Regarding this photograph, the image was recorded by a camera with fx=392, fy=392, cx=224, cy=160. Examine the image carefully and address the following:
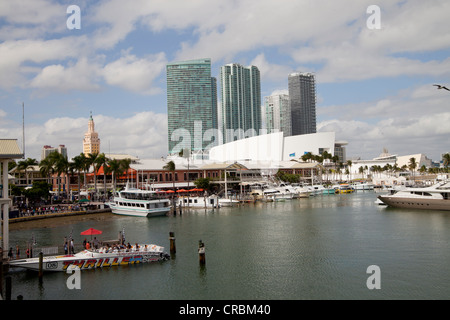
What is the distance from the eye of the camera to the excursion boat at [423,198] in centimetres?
5669

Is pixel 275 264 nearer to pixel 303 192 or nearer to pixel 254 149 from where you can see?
pixel 303 192

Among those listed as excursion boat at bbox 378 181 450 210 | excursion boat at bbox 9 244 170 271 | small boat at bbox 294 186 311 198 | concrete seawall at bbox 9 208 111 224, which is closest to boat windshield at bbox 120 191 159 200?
concrete seawall at bbox 9 208 111 224

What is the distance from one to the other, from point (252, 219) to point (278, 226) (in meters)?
7.45

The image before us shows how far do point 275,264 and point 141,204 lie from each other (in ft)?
114

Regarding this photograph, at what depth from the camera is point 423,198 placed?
58344mm

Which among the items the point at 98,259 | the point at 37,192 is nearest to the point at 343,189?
the point at 37,192

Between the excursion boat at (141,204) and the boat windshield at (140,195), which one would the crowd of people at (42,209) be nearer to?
the excursion boat at (141,204)

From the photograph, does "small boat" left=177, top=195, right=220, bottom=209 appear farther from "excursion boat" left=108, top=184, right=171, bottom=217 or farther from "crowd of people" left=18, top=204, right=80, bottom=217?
"crowd of people" left=18, top=204, right=80, bottom=217

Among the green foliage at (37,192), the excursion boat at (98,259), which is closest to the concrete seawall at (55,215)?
the green foliage at (37,192)

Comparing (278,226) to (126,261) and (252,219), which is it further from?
(126,261)

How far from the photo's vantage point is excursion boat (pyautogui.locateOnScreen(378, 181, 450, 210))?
56688 mm

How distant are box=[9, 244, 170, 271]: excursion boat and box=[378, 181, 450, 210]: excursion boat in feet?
144
